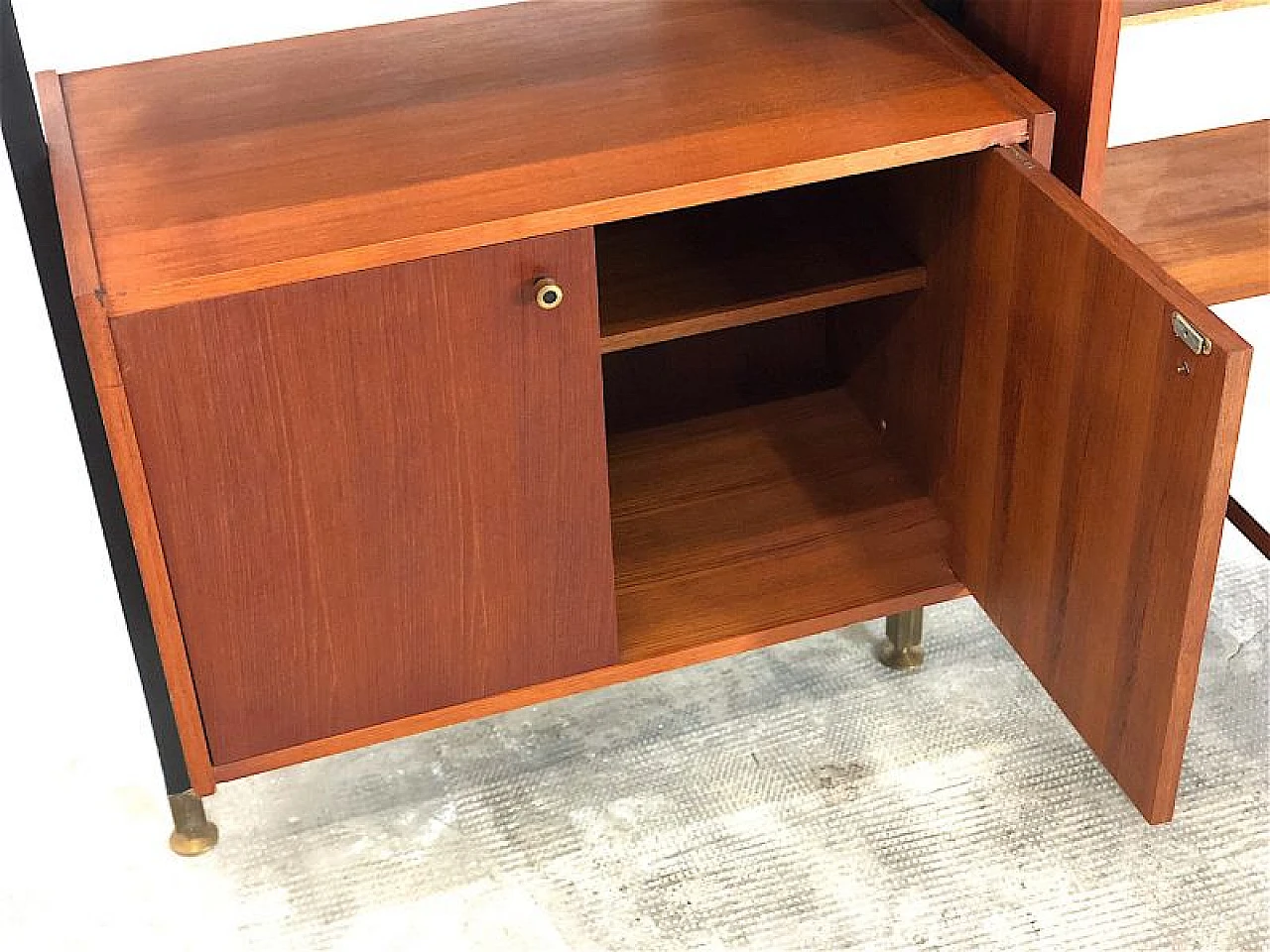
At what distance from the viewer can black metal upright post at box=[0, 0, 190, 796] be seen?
1233mm

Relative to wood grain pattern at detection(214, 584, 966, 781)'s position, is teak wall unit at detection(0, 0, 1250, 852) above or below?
above

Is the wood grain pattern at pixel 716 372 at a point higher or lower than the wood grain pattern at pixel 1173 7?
lower

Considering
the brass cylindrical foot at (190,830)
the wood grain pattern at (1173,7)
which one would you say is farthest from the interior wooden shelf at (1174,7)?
the brass cylindrical foot at (190,830)

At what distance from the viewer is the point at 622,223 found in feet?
5.08

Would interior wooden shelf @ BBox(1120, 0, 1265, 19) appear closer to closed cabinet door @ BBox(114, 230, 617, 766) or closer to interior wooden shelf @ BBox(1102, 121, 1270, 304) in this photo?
interior wooden shelf @ BBox(1102, 121, 1270, 304)

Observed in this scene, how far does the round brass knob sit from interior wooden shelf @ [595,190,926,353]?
0.14 metres

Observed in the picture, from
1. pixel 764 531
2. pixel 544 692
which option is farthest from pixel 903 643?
pixel 544 692

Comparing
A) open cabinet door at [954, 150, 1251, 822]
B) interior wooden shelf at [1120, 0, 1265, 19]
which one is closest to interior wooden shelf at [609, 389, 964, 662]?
open cabinet door at [954, 150, 1251, 822]

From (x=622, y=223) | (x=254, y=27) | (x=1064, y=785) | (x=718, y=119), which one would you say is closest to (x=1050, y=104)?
(x=718, y=119)

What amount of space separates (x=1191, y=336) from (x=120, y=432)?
2.35 feet

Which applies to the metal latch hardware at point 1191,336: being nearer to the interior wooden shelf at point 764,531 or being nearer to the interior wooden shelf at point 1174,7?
the interior wooden shelf at point 1174,7

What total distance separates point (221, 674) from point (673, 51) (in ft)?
2.08

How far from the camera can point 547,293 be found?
1.21 metres

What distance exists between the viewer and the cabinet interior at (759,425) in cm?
145
